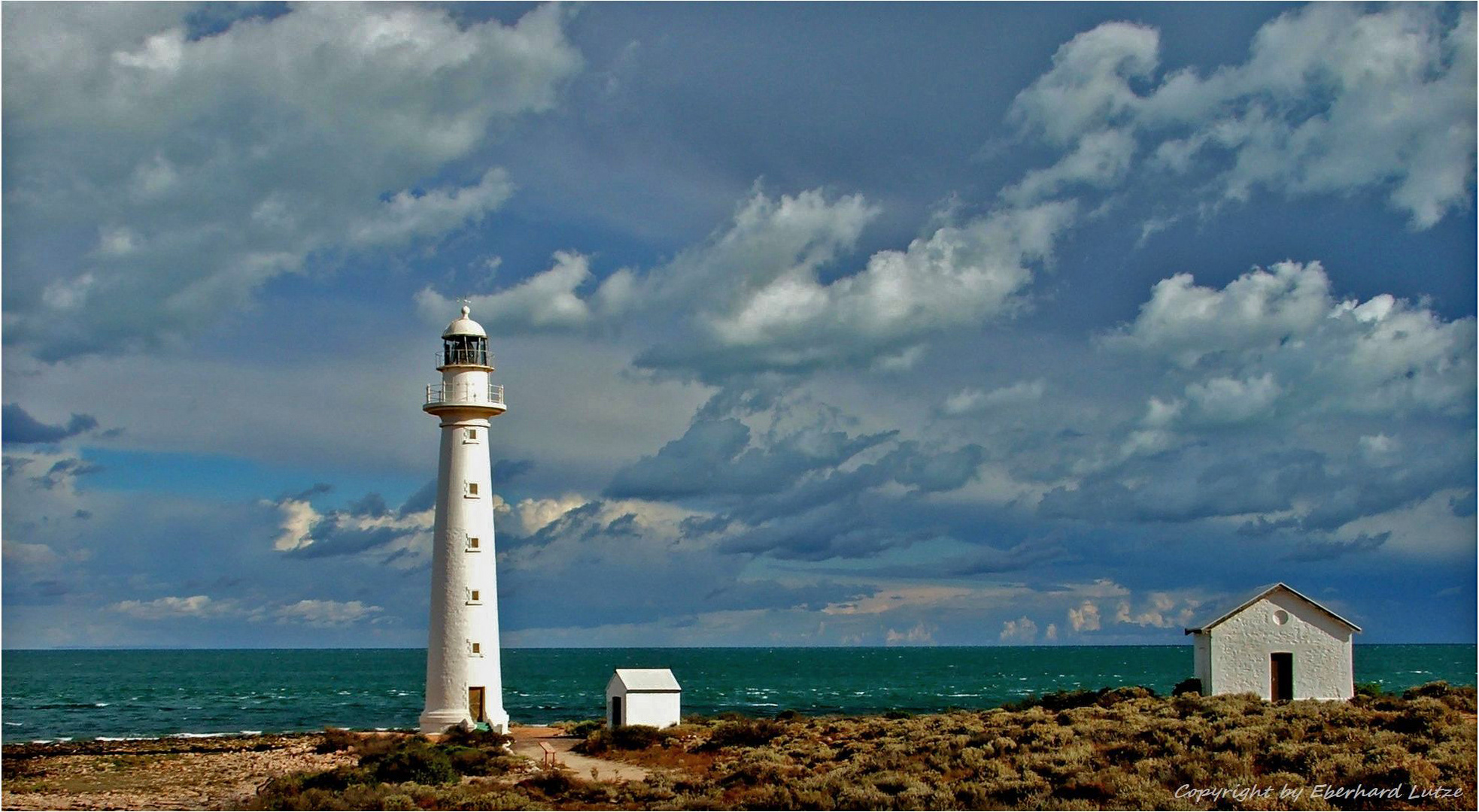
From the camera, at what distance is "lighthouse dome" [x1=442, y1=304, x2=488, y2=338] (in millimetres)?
33281

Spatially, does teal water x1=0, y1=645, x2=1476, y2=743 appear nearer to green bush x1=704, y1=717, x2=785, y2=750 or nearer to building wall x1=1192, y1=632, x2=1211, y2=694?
green bush x1=704, y1=717, x2=785, y2=750

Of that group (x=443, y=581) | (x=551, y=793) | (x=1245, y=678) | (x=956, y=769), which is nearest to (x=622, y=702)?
(x=443, y=581)

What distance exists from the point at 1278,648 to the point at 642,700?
15442mm

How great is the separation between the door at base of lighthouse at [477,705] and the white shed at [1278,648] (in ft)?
56.5

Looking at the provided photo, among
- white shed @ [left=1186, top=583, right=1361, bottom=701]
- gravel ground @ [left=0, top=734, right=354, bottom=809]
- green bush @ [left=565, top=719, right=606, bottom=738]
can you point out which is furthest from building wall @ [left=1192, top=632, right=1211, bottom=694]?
gravel ground @ [left=0, top=734, right=354, bottom=809]

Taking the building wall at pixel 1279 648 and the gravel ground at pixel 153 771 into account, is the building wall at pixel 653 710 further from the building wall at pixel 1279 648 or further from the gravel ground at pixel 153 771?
the building wall at pixel 1279 648

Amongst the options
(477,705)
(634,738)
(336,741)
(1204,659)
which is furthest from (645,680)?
(1204,659)

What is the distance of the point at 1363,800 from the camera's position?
62.4ft

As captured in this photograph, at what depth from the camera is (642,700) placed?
112ft

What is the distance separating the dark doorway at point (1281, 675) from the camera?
30766 millimetres

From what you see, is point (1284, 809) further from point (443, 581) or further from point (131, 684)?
point (131, 684)

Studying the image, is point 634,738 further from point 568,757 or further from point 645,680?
point 645,680

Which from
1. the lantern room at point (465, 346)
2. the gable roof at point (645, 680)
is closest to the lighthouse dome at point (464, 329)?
the lantern room at point (465, 346)

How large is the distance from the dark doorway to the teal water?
1119 inches
